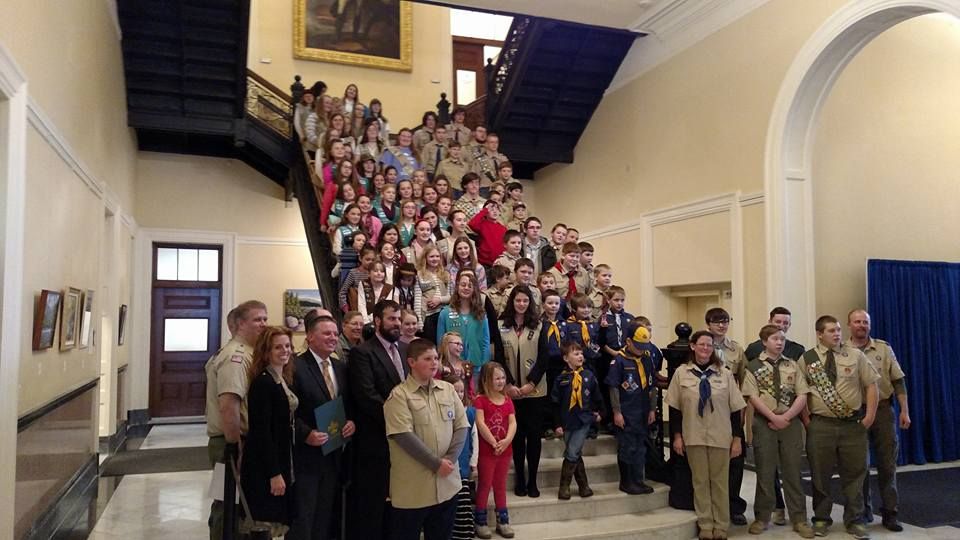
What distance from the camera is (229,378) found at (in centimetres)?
391

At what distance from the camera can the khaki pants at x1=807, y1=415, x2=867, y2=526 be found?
5.73m

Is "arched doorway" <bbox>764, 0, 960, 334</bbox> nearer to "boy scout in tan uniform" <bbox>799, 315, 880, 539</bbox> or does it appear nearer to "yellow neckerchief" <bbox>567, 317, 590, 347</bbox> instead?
"boy scout in tan uniform" <bbox>799, 315, 880, 539</bbox>

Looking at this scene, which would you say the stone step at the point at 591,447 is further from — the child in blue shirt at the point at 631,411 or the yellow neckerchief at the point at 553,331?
the yellow neckerchief at the point at 553,331

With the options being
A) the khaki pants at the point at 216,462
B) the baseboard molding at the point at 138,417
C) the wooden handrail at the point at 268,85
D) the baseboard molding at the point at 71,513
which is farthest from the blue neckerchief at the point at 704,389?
the baseboard molding at the point at 138,417

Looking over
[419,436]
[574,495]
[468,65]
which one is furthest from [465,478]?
[468,65]

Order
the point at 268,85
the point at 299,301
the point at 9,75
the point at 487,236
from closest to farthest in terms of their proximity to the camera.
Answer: the point at 9,75 → the point at 487,236 → the point at 268,85 → the point at 299,301

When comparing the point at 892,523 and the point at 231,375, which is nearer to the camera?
the point at 231,375

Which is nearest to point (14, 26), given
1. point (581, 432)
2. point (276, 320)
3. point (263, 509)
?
point (263, 509)

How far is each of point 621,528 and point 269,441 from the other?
304cm

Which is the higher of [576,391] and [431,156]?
[431,156]

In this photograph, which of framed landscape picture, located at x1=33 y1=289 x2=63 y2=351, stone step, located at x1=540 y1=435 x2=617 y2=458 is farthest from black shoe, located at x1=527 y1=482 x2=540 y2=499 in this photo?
framed landscape picture, located at x1=33 y1=289 x2=63 y2=351

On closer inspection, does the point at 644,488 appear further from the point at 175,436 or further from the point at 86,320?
the point at 175,436

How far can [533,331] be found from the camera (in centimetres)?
594

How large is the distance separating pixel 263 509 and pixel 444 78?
12.0 metres
